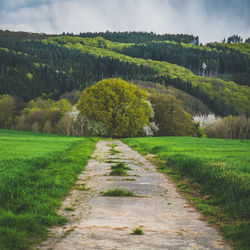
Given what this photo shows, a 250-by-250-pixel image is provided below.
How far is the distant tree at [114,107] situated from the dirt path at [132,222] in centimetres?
4582

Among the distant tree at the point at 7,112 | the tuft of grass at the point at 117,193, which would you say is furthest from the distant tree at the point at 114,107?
the distant tree at the point at 7,112

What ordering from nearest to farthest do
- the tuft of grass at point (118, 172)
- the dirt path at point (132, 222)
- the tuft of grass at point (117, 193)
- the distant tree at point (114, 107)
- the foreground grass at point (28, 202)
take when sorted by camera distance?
the dirt path at point (132, 222) < the foreground grass at point (28, 202) < the tuft of grass at point (117, 193) < the tuft of grass at point (118, 172) < the distant tree at point (114, 107)

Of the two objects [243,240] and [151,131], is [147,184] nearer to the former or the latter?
[243,240]

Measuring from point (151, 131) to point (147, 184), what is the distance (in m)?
56.5

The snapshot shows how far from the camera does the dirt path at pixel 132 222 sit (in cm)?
596

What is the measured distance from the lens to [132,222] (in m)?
7.44

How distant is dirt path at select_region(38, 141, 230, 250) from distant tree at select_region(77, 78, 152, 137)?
150 ft

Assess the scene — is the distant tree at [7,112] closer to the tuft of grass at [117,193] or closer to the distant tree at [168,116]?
the distant tree at [168,116]

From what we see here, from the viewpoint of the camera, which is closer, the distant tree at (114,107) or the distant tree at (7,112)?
the distant tree at (114,107)

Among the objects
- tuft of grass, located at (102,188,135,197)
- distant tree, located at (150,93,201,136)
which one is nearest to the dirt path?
tuft of grass, located at (102,188,135,197)

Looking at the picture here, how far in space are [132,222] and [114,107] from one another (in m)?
51.4

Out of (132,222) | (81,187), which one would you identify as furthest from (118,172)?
(132,222)

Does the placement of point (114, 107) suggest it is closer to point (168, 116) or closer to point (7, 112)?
point (168, 116)

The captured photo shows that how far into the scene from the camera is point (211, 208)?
891cm
